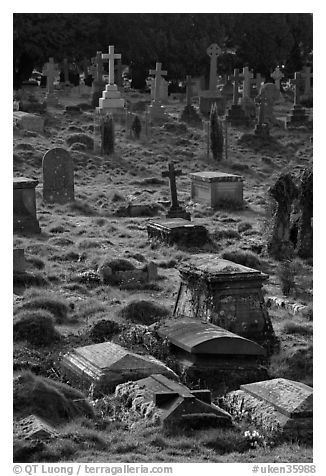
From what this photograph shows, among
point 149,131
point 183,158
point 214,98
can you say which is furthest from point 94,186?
point 214,98

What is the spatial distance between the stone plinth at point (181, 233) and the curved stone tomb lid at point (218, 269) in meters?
4.91

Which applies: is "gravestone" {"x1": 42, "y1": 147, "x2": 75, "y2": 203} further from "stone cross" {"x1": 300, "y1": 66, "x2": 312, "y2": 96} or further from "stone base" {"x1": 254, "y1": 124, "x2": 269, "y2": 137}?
"stone cross" {"x1": 300, "y1": 66, "x2": 312, "y2": 96}

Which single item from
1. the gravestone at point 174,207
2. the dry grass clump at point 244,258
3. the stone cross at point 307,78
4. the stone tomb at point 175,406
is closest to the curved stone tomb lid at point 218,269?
the stone tomb at point 175,406

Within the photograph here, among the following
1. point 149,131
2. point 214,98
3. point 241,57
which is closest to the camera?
point 149,131

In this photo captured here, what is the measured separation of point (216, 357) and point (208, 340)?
24cm

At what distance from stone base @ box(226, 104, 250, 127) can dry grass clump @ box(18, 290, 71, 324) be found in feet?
78.1

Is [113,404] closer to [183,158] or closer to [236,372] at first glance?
[236,372]

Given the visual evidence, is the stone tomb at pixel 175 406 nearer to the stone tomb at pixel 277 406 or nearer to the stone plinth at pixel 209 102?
the stone tomb at pixel 277 406

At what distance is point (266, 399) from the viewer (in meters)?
9.94

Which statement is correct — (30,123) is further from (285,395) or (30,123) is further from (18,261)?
(285,395)

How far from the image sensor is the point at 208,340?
11180mm

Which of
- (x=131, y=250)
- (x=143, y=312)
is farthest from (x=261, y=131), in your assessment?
(x=143, y=312)

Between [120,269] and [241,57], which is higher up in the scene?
[241,57]
